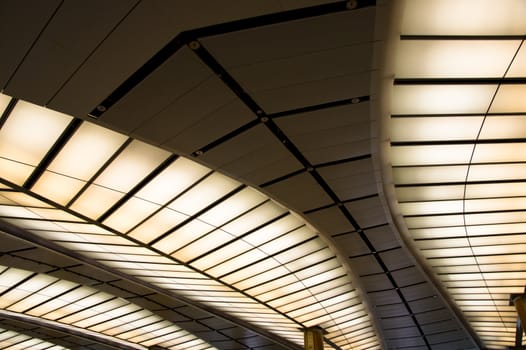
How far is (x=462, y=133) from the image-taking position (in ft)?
34.5

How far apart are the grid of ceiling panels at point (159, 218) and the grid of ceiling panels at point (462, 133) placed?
166 inches

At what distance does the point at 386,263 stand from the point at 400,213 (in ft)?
13.6

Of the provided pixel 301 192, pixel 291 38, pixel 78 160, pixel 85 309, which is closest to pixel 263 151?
pixel 301 192

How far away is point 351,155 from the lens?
34.5ft

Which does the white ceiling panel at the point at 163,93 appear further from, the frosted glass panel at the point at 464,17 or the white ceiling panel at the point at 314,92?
the frosted glass panel at the point at 464,17

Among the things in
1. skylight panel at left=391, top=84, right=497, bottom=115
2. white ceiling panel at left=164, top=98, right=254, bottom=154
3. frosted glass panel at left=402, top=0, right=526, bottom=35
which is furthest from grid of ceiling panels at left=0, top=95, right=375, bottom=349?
frosted glass panel at left=402, top=0, right=526, bottom=35

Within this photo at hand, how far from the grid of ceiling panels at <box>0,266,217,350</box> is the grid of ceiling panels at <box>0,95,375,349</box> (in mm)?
4020

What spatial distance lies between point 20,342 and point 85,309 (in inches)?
364

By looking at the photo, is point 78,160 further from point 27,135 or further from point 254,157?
point 254,157

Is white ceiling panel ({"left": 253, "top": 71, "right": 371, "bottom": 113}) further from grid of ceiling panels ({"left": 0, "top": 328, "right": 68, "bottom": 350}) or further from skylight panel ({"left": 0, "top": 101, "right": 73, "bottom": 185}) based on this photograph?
grid of ceiling panels ({"left": 0, "top": 328, "right": 68, "bottom": 350})

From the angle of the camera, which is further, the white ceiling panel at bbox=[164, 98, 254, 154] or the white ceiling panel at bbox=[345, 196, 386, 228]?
the white ceiling panel at bbox=[345, 196, 386, 228]

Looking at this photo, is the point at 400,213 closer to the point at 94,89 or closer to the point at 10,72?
the point at 94,89

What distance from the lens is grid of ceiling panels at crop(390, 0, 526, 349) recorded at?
24.8 feet

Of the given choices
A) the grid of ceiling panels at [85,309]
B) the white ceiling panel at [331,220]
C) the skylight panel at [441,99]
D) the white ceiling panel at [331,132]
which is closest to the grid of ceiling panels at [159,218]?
the white ceiling panel at [331,220]
